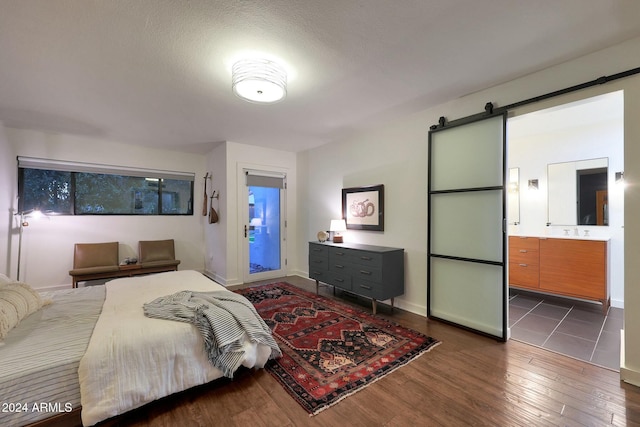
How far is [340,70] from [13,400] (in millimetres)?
2985

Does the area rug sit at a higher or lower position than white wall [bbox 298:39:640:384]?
lower

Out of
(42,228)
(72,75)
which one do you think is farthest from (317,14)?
(42,228)

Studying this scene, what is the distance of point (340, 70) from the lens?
91.5 inches

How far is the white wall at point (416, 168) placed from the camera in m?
1.97

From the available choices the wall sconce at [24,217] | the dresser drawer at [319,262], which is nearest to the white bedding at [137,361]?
the dresser drawer at [319,262]

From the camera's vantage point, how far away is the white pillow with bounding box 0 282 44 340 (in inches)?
64.1

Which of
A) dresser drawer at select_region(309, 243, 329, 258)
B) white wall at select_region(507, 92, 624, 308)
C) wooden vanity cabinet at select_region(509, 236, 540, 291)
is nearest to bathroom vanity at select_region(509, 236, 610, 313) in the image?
wooden vanity cabinet at select_region(509, 236, 540, 291)

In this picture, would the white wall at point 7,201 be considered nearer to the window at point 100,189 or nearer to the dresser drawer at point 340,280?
the window at point 100,189

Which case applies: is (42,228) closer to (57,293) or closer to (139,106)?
(57,293)

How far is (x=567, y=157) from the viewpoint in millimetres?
3896

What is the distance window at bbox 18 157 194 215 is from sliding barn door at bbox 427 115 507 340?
473cm

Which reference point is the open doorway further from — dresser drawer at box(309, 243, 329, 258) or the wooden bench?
the wooden bench

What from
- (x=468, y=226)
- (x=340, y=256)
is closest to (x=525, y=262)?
(x=468, y=226)

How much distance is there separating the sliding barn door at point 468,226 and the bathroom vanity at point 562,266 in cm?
175
